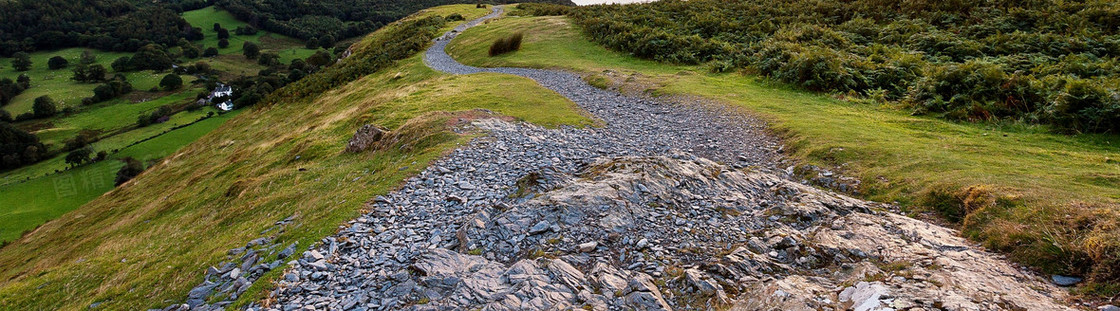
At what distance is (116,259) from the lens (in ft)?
51.0

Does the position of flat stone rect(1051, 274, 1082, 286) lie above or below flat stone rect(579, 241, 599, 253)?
above

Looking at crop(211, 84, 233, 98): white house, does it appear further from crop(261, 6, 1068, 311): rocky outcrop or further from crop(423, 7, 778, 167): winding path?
crop(261, 6, 1068, 311): rocky outcrop

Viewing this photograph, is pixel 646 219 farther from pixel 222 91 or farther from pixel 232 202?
pixel 222 91

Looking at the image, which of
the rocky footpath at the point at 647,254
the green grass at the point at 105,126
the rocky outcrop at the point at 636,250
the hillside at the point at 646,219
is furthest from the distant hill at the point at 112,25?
the rocky footpath at the point at 647,254

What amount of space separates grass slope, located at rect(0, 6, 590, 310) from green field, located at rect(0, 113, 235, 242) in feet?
54.7

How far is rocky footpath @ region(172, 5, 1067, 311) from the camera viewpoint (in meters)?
7.70

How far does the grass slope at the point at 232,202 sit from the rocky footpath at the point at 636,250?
2123mm

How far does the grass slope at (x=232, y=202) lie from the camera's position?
1248 centimetres

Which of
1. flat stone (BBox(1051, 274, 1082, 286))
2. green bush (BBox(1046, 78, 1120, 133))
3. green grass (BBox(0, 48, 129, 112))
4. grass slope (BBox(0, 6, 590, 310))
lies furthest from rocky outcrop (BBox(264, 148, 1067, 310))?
green grass (BBox(0, 48, 129, 112))

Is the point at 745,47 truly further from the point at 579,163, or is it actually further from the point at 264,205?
the point at 264,205

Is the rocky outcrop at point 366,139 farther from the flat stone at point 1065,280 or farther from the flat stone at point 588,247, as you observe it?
the flat stone at point 1065,280

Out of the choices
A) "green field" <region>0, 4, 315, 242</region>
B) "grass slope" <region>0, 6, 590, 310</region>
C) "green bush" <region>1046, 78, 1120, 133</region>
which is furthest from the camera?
"green field" <region>0, 4, 315, 242</region>

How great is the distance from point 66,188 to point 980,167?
90794mm

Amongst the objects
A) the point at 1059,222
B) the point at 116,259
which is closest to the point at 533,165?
the point at 1059,222
